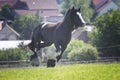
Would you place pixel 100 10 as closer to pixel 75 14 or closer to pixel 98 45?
pixel 98 45

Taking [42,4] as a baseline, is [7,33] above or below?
below

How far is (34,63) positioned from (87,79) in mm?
6625

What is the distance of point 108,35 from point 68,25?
146 feet

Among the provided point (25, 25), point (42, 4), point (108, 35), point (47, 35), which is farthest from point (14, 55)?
point (42, 4)

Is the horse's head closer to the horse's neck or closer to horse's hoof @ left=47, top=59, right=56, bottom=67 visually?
the horse's neck

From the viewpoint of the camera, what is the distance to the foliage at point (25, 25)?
87.9 metres

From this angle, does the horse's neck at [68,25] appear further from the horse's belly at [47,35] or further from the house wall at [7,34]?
the house wall at [7,34]

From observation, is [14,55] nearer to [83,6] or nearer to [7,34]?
[7,34]

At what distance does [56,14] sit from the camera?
398 ft

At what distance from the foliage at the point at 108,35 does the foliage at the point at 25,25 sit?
939 inches

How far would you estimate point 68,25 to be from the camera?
1391cm

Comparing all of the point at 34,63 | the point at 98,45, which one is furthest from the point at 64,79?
the point at 98,45

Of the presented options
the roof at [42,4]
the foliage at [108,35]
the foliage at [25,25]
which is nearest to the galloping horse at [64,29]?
the foliage at [108,35]

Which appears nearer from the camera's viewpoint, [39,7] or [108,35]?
[108,35]
